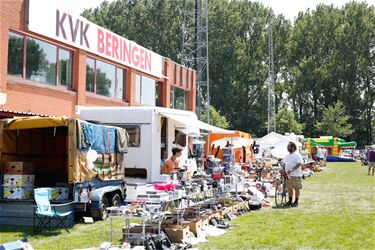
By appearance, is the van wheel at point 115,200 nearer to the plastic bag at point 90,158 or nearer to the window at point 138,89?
the plastic bag at point 90,158

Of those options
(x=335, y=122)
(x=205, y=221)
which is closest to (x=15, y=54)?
(x=205, y=221)

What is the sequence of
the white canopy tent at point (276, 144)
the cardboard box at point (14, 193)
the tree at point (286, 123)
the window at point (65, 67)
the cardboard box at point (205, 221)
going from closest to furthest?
the cardboard box at point (205, 221), the cardboard box at point (14, 193), the window at point (65, 67), the white canopy tent at point (276, 144), the tree at point (286, 123)

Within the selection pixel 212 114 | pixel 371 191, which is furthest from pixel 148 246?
pixel 212 114

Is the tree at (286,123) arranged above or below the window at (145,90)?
above

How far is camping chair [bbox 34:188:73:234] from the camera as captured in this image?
9938mm

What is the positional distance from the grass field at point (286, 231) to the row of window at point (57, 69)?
263 inches

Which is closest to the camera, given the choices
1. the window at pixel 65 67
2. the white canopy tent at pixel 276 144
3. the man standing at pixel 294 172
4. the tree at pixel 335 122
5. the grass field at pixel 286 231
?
the grass field at pixel 286 231

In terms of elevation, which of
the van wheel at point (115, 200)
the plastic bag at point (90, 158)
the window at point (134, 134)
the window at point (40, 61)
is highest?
the window at point (40, 61)

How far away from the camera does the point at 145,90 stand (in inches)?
969

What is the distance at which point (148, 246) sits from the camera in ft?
26.5

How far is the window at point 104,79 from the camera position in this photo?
19609mm

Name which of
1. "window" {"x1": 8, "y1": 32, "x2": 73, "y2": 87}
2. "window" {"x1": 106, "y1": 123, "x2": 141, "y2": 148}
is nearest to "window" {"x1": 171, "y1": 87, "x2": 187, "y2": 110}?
"window" {"x1": 8, "y1": 32, "x2": 73, "y2": 87}

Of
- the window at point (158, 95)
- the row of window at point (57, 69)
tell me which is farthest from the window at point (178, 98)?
the row of window at point (57, 69)

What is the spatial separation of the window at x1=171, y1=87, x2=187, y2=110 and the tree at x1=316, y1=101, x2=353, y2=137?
112 ft
